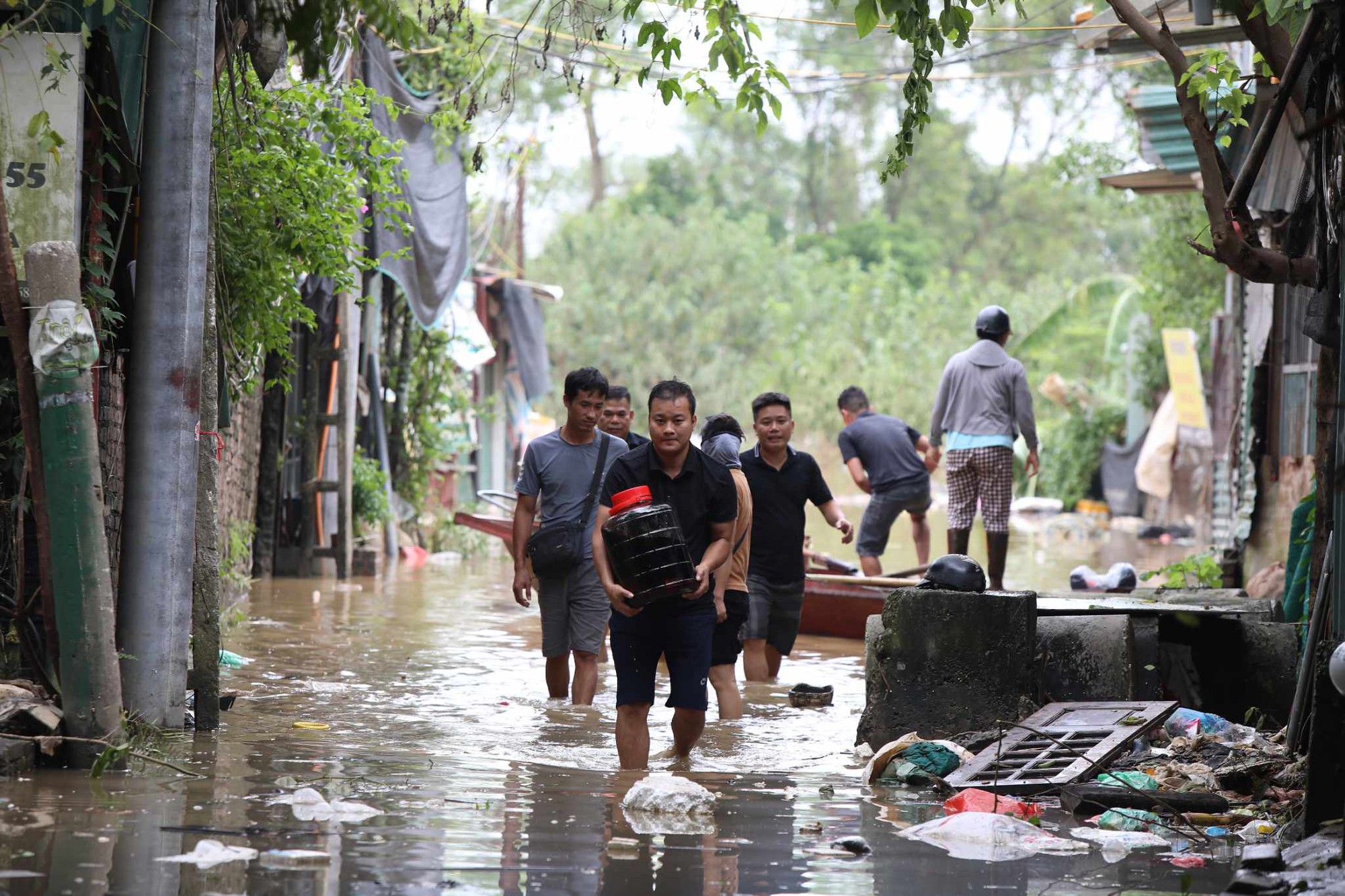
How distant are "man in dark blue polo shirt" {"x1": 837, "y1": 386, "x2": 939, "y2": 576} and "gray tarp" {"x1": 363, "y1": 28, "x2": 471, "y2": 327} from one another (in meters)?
4.83

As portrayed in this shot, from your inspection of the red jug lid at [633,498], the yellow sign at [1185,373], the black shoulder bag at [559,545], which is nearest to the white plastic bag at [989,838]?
the red jug lid at [633,498]

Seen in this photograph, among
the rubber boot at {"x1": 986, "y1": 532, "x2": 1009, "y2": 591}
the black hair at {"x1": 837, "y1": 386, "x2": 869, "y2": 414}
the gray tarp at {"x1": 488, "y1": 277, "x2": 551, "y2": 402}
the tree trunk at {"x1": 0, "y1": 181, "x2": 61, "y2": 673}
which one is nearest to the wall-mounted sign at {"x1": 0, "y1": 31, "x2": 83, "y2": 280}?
the tree trunk at {"x1": 0, "y1": 181, "x2": 61, "y2": 673}

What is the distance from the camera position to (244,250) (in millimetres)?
8234

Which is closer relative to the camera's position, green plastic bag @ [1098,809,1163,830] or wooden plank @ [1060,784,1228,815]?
green plastic bag @ [1098,809,1163,830]

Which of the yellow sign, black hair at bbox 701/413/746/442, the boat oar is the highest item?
the yellow sign

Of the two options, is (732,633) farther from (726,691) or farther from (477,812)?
(477,812)

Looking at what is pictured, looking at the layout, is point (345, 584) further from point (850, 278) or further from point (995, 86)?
point (995, 86)

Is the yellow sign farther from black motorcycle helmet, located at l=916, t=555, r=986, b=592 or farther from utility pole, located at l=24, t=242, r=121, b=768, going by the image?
utility pole, located at l=24, t=242, r=121, b=768

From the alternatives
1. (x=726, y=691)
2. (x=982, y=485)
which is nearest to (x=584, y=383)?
(x=726, y=691)

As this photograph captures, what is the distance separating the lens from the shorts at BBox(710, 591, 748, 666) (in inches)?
312

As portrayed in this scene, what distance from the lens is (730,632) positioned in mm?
7949

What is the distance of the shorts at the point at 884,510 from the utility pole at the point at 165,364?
270 inches

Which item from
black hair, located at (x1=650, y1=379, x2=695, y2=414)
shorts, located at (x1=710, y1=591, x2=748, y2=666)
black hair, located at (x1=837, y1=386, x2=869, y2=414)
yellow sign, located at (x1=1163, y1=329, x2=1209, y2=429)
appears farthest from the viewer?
yellow sign, located at (x1=1163, y1=329, x2=1209, y2=429)

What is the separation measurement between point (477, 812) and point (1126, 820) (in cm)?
235
